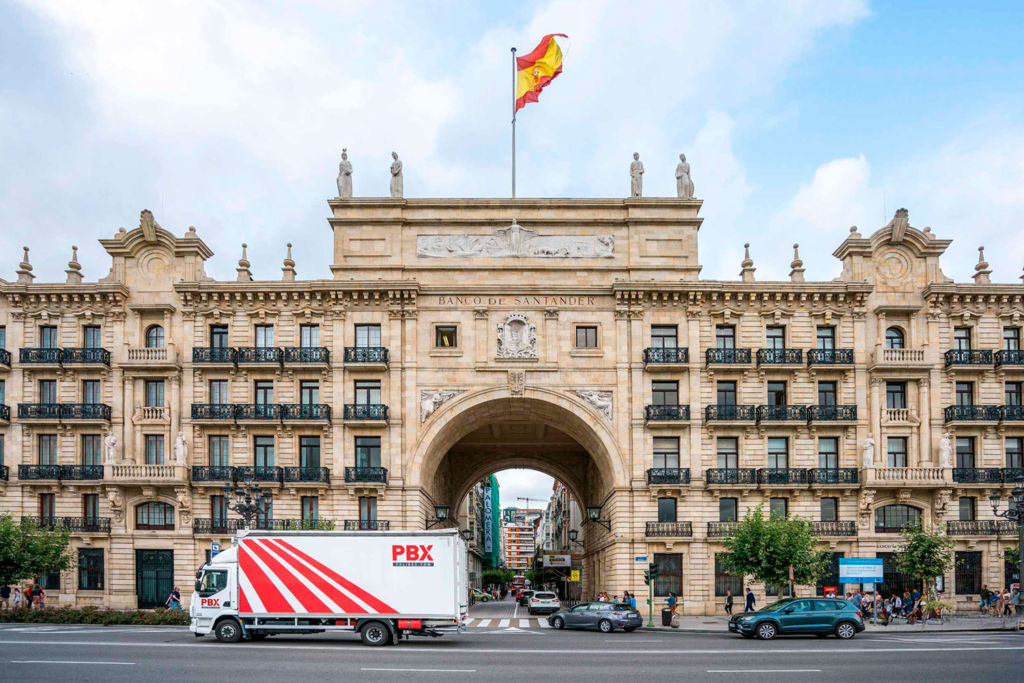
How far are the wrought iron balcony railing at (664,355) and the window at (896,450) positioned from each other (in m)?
11.4

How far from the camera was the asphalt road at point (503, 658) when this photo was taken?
21.0m

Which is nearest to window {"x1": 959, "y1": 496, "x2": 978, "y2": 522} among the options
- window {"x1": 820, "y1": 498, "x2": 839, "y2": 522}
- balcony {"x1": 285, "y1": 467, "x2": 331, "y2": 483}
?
window {"x1": 820, "y1": 498, "x2": 839, "y2": 522}

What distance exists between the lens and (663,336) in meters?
49.8

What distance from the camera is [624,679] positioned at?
20.5m

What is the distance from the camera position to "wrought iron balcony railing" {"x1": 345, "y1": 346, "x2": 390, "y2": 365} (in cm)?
4878

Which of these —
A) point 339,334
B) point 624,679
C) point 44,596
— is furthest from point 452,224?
point 624,679

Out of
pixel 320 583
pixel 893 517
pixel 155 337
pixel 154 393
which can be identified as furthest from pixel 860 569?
pixel 155 337

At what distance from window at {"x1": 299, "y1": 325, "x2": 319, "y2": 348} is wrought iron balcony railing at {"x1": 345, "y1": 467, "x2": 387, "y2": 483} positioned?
6.78 metres

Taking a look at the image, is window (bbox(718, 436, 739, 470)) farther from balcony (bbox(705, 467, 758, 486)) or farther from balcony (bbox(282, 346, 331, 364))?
balcony (bbox(282, 346, 331, 364))

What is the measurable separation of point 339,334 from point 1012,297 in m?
34.8

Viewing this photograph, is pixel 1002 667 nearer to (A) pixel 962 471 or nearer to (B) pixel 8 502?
(A) pixel 962 471

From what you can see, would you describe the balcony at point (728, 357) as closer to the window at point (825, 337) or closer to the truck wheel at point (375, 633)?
the window at point (825, 337)

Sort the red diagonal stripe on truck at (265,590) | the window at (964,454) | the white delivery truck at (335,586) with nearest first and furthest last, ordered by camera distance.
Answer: the white delivery truck at (335,586) < the red diagonal stripe on truck at (265,590) < the window at (964,454)

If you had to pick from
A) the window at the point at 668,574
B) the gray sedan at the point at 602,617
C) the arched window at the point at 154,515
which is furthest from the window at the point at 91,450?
the window at the point at 668,574
